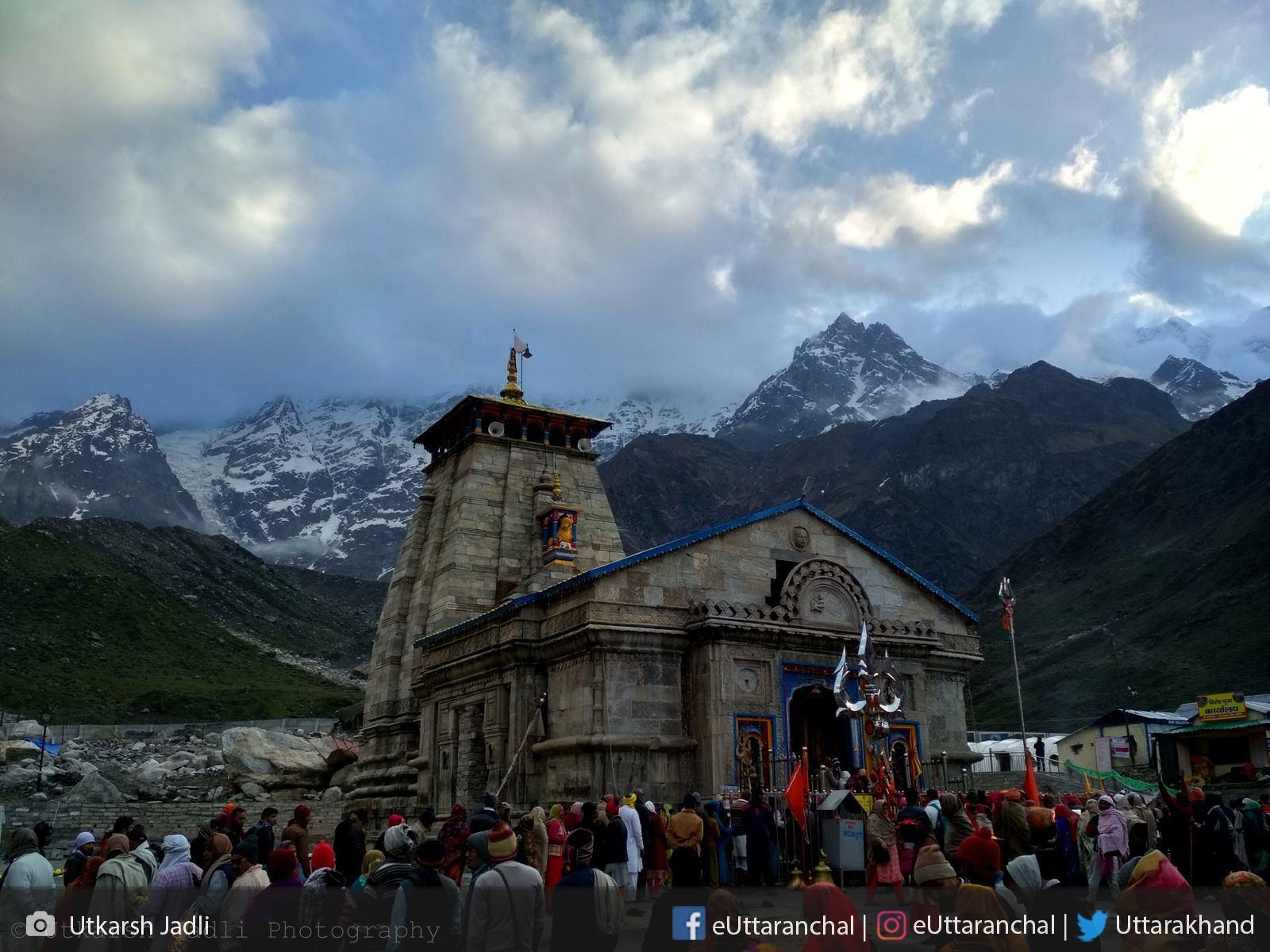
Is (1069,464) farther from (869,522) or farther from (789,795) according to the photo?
(789,795)

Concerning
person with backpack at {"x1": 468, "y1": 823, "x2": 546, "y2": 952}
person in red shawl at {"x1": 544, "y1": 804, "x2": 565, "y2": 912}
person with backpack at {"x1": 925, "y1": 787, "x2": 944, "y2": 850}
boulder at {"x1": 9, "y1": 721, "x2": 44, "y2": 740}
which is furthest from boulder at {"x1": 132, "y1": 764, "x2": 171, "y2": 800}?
person with backpack at {"x1": 468, "y1": 823, "x2": 546, "y2": 952}

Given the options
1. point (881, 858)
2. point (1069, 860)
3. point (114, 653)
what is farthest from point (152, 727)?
point (1069, 860)

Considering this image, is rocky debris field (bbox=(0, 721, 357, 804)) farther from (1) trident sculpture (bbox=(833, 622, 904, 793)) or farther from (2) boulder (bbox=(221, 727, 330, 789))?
(1) trident sculpture (bbox=(833, 622, 904, 793))

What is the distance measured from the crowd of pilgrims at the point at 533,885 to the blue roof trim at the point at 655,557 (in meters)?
8.55

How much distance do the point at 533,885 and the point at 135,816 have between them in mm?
26912

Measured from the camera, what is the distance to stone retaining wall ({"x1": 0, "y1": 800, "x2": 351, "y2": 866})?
29.2 m

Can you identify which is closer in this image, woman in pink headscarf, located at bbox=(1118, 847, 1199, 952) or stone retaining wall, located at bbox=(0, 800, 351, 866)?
woman in pink headscarf, located at bbox=(1118, 847, 1199, 952)

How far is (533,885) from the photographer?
7.36m

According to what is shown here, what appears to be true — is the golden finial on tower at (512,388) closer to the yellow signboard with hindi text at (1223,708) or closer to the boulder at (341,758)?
the boulder at (341,758)

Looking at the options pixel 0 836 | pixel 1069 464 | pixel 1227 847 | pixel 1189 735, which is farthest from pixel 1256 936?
pixel 1069 464

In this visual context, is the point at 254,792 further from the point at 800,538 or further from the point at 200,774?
the point at 800,538

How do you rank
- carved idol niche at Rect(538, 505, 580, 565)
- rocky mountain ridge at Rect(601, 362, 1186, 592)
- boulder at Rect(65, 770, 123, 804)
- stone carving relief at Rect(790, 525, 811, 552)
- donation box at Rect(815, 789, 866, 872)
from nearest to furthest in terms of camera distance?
donation box at Rect(815, 789, 866, 872)
stone carving relief at Rect(790, 525, 811, 552)
carved idol niche at Rect(538, 505, 580, 565)
boulder at Rect(65, 770, 123, 804)
rocky mountain ridge at Rect(601, 362, 1186, 592)

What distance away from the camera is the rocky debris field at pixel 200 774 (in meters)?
33.9

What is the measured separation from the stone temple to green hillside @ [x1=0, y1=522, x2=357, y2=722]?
38.6m
